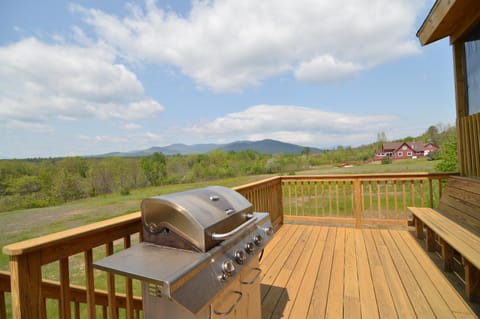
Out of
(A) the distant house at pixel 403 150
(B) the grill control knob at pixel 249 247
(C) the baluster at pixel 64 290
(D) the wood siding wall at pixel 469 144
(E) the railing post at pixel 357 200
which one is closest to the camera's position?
(C) the baluster at pixel 64 290

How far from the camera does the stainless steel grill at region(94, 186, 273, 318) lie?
0.90m

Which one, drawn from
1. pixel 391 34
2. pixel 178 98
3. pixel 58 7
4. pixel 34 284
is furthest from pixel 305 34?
pixel 178 98

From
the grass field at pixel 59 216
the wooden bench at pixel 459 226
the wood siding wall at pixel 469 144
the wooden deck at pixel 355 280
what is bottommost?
the grass field at pixel 59 216

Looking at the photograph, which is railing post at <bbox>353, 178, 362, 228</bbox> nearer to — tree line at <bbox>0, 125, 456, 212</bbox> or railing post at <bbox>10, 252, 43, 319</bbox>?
railing post at <bbox>10, 252, 43, 319</bbox>

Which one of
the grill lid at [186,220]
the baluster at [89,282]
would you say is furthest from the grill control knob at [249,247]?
the baluster at [89,282]

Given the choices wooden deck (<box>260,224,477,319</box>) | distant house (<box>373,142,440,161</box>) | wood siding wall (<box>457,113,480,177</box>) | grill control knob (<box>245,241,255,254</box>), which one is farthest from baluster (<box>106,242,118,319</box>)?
distant house (<box>373,142,440,161</box>)

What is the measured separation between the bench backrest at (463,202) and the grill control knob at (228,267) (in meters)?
2.77

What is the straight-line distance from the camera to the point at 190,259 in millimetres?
1002

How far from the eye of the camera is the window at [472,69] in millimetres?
3283

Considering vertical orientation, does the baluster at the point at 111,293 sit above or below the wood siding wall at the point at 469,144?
below

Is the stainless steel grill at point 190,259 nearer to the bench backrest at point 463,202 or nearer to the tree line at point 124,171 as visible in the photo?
the bench backrest at point 463,202

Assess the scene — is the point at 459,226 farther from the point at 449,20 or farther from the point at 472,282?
the point at 449,20

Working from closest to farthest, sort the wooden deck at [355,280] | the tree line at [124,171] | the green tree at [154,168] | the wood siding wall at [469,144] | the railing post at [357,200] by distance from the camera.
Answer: the wooden deck at [355,280]
the wood siding wall at [469,144]
the railing post at [357,200]
the tree line at [124,171]
the green tree at [154,168]

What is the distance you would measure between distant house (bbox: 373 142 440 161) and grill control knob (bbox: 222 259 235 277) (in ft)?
31.5
